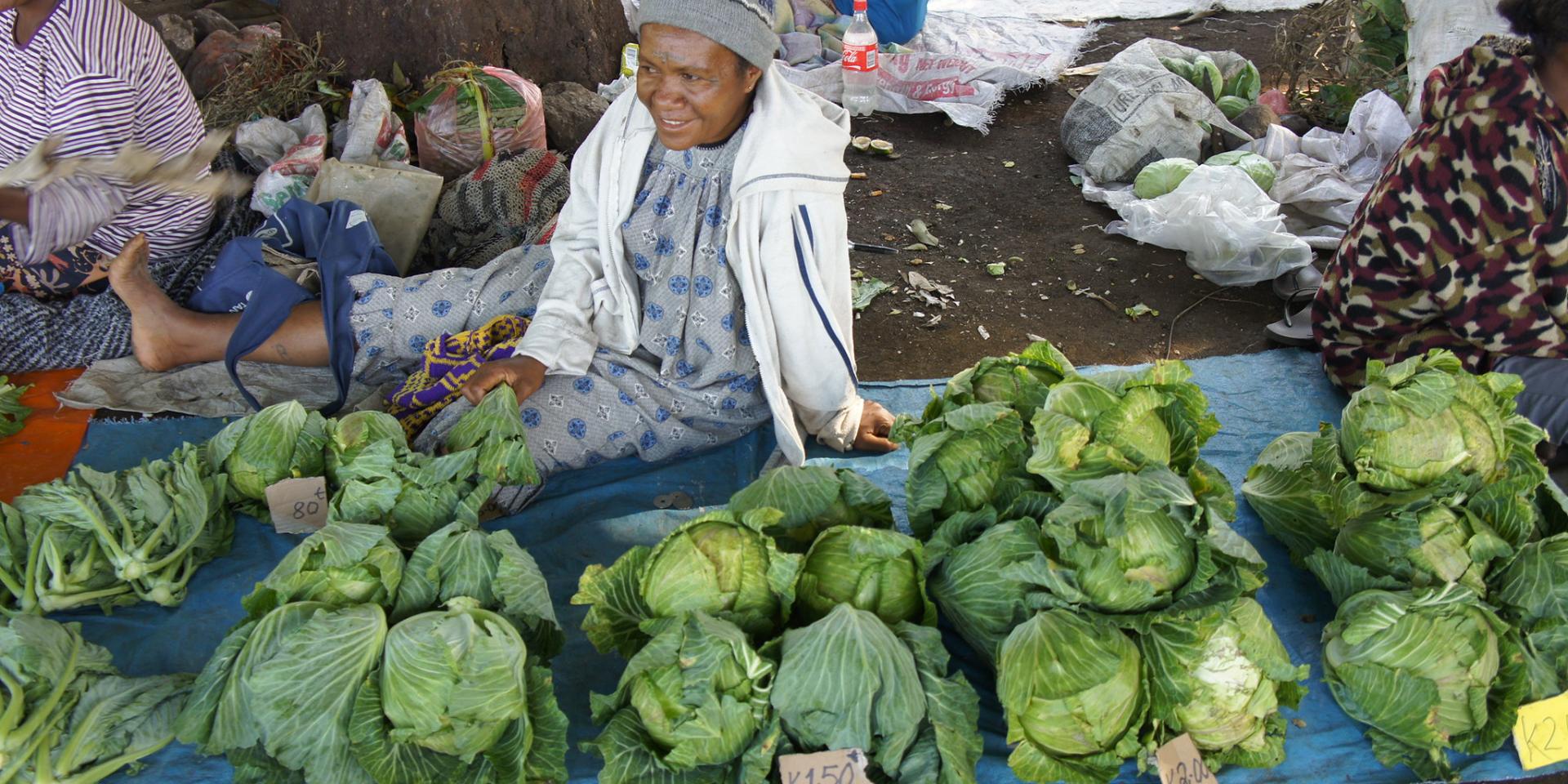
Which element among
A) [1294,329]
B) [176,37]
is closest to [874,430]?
[1294,329]

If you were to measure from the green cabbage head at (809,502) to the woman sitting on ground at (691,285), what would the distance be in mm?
629

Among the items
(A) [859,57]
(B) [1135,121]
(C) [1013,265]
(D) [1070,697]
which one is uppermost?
(D) [1070,697]

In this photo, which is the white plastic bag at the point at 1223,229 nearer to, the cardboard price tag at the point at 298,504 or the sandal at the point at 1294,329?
the sandal at the point at 1294,329

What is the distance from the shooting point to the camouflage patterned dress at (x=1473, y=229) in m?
2.54

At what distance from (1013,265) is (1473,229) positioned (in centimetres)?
194

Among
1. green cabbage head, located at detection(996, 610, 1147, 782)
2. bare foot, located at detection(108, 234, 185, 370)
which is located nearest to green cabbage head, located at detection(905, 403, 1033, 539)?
green cabbage head, located at detection(996, 610, 1147, 782)

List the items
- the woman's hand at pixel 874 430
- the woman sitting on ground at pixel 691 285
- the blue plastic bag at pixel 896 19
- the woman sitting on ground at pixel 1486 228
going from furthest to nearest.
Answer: the blue plastic bag at pixel 896 19 < the woman's hand at pixel 874 430 < the woman sitting on ground at pixel 1486 228 < the woman sitting on ground at pixel 691 285

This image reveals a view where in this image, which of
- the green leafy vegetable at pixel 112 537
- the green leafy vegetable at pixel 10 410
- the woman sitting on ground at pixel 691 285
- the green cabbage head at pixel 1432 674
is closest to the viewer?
the green cabbage head at pixel 1432 674

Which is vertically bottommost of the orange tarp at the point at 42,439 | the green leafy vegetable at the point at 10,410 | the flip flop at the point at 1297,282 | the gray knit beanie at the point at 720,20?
the flip flop at the point at 1297,282

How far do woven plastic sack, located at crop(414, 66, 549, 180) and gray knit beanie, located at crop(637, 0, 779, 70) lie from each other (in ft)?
6.60

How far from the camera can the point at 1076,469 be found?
180 cm

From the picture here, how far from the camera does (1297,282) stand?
13.0 feet

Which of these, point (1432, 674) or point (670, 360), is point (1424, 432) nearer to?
point (1432, 674)

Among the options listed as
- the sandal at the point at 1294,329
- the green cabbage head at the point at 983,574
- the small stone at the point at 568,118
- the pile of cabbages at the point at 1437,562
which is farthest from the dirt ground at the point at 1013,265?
the green cabbage head at the point at 983,574
